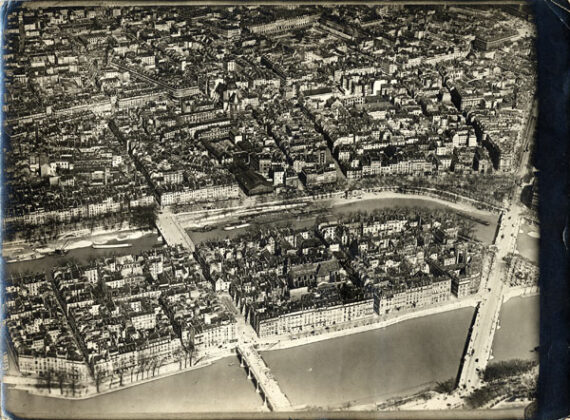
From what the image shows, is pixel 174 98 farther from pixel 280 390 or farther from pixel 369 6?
pixel 280 390

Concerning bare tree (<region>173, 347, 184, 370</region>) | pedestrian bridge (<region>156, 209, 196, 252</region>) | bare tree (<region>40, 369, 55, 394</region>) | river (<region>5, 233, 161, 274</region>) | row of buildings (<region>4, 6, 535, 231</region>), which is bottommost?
bare tree (<region>173, 347, 184, 370</region>)

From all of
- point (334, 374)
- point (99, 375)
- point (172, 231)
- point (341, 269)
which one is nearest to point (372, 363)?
point (334, 374)

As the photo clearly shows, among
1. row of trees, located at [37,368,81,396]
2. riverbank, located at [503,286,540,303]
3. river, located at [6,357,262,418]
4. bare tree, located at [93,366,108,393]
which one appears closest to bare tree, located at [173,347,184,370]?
river, located at [6,357,262,418]

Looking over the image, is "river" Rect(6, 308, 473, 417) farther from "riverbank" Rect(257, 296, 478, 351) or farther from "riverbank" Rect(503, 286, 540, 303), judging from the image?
"riverbank" Rect(503, 286, 540, 303)

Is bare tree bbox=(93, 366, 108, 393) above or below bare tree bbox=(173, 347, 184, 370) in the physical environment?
above

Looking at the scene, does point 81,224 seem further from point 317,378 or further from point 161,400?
point 317,378

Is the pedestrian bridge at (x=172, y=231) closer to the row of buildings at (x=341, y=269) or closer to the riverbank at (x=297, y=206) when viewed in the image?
the riverbank at (x=297, y=206)
